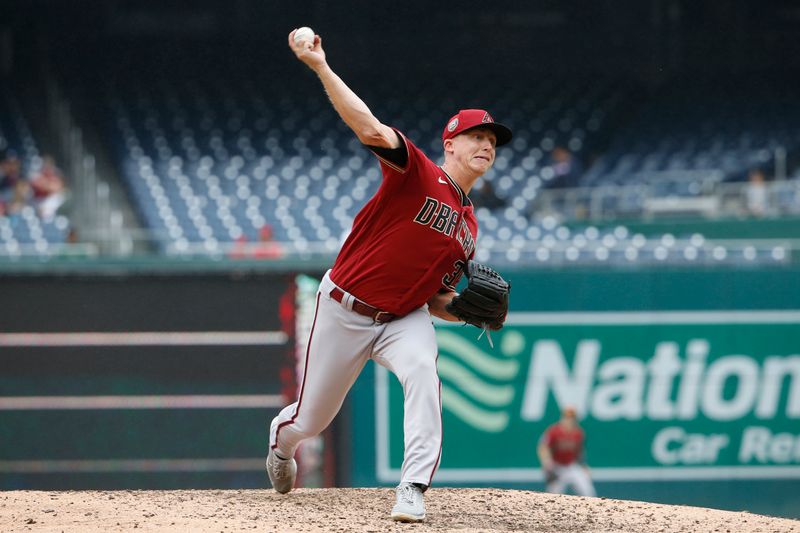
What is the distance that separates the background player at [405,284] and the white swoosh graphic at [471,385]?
377 centimetres

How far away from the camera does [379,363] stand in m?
4.05

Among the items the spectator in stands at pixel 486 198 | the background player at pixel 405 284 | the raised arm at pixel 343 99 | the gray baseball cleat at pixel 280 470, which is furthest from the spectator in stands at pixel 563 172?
the raised arm at pixel 343 99

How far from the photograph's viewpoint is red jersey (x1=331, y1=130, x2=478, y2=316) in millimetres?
3938

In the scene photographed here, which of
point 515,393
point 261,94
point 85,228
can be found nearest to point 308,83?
point 261,94

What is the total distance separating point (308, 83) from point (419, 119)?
190cm

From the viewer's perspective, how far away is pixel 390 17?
16.7 meters

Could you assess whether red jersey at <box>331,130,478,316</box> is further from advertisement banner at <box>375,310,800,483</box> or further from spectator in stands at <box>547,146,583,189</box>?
spectator in stands at <box>547,146,583,189</box>

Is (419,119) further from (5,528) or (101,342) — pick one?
(5,528)

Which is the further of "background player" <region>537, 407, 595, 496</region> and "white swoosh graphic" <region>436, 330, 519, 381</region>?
"white swoosh graphic" <region>436, 330, 519, 381</region>

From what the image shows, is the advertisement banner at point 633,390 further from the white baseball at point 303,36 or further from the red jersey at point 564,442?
the white baseball at point 303,36

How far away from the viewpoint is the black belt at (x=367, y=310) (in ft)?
13.2

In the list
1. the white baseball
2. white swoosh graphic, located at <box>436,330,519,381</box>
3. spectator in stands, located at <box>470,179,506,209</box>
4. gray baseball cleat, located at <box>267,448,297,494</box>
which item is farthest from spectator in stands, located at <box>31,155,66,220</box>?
the white baseball

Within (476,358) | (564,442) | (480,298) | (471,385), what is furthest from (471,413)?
(480,298)

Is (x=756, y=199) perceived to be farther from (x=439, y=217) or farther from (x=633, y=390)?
(x=439, y=217)
